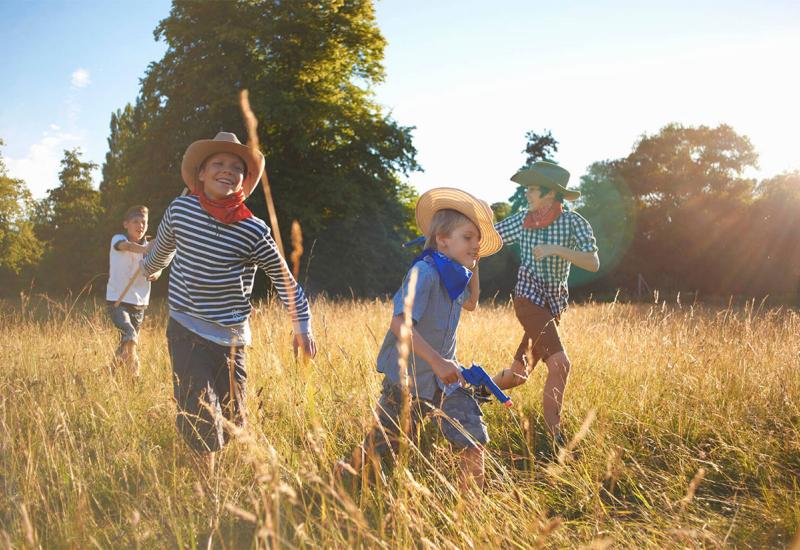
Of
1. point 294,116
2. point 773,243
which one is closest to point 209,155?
point 294,116

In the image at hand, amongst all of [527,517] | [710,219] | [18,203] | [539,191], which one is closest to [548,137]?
[710,219]

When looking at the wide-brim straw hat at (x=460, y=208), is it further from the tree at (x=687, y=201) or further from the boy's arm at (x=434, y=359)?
the tree at (x=687, y=201)

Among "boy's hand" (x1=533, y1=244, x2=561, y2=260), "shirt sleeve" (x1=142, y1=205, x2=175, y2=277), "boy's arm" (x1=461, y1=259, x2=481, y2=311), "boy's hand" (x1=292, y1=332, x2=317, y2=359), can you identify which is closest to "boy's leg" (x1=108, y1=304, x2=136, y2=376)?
"shirt sleeve" (x1=142, y1=205, x2=175, y2=277)

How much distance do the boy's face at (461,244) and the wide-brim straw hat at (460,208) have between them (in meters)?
0.10

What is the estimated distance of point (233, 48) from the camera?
17.6 m

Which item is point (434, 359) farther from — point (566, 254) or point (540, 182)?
point (540, 182)

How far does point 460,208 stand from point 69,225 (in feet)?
121

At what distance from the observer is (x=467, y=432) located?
99.1 inches

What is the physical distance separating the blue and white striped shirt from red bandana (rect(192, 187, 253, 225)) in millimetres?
49

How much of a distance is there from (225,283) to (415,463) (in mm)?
1394

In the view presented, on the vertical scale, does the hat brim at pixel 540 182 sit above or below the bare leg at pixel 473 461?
above

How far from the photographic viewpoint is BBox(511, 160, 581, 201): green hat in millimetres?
3959

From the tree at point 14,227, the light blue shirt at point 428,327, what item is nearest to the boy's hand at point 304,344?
the light blue shirt at point 428,327

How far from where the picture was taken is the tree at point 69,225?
30.3 meters
